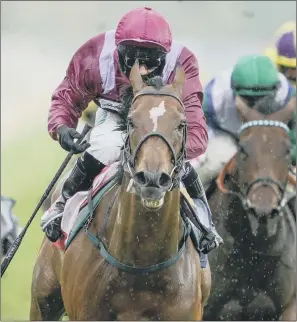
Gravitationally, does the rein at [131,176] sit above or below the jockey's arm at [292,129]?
above

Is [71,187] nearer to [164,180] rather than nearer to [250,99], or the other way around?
[164,180]

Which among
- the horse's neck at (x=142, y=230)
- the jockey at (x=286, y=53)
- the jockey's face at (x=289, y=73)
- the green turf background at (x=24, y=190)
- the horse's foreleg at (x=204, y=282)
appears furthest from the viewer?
the green turf background at (x=24, y=190)

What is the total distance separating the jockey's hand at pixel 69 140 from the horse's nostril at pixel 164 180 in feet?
2.57

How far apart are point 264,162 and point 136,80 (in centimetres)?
214

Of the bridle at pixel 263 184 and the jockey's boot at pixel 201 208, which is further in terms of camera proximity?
the bridle at pixel 263 184

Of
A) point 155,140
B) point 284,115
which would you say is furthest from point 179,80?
point 284,115

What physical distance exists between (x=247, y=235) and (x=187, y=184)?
1597mm

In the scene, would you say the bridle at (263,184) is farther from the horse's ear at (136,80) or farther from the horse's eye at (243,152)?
the horse's ear at (136,80)

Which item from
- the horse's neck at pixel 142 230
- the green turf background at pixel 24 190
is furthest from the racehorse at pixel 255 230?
the green turf background at pixel 24 190

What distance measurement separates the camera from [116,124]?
550 cm

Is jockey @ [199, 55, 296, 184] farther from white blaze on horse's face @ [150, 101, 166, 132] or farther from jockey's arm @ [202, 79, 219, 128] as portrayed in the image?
white blaze on horse's face @ [150, 101, 166, 132]

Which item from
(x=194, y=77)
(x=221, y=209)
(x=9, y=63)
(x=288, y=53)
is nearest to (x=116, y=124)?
(x=194, y=77)

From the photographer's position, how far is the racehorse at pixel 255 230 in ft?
23.2

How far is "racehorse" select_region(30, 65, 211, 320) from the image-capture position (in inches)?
186
